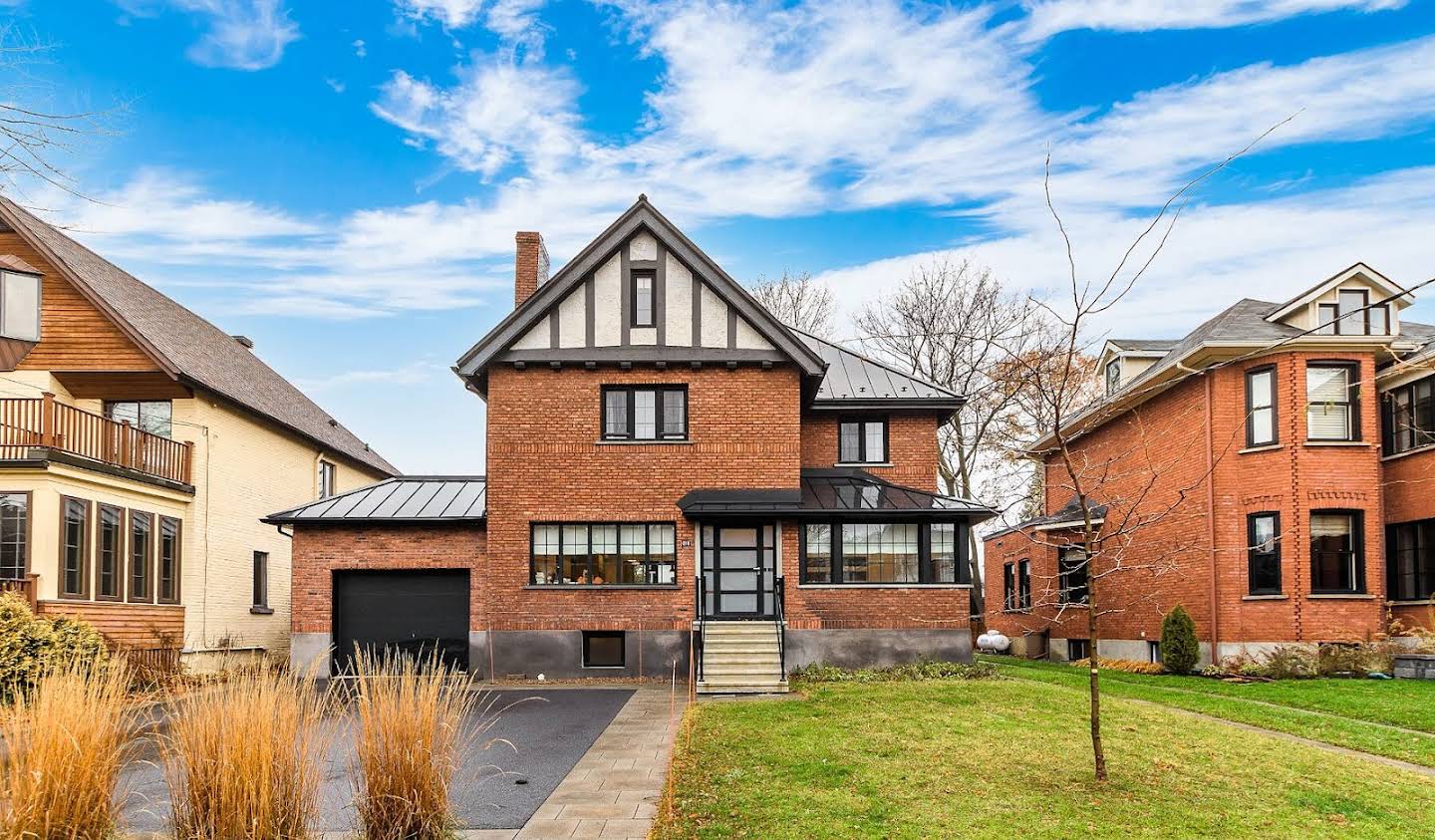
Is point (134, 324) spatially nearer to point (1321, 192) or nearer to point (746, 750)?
point (746, 750)

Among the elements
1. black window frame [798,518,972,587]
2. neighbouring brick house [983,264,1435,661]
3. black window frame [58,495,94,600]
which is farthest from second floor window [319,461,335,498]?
neighbouring brick house [983,264,1435,661]

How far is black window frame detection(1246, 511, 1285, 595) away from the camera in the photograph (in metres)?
22.8

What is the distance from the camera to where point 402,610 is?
2302 cm

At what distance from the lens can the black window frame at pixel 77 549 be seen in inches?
797

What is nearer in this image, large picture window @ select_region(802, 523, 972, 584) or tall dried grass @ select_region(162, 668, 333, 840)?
tall dried grass @ select_region(162, 668, 333, 840)

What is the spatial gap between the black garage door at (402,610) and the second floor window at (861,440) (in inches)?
363

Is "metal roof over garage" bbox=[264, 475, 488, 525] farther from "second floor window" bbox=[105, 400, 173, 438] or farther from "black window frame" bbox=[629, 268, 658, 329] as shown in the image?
"black window frame" bbox=[629, 268, 658, 329]

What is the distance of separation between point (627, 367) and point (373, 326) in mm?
8079

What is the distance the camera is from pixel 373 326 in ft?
88.5

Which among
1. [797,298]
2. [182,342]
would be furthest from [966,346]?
[182,342]

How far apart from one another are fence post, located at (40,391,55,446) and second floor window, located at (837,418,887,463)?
644 inches

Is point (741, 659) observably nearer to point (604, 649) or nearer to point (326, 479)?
point (604, 649)

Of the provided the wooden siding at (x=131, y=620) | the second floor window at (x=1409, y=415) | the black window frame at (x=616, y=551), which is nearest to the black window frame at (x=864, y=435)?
the black window frame at (x=616, y=551)

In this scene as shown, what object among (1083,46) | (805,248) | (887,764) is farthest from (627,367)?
(805,248)
